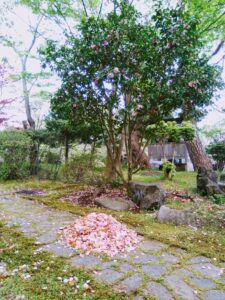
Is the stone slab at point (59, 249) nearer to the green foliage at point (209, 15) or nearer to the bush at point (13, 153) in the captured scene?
the bush at point (13, 153)

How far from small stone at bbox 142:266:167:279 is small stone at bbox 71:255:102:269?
0.39 metres

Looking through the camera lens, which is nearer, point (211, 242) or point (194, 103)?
point (211, 242)

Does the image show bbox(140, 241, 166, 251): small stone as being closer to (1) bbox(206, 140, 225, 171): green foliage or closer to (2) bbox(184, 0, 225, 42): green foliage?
(2) bbox(184, 0, 225, 42): green foliage

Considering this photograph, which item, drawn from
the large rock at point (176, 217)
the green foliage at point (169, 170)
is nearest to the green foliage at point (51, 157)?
the green foliage at point (169, 170)

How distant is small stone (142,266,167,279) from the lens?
186 cm

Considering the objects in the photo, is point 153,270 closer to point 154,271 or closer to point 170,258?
point 154,271

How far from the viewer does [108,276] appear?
1.81m

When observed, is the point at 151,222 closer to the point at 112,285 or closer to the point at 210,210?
the point at 210,210

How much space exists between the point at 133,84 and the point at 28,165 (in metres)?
4.72

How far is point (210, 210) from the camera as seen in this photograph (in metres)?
3.68

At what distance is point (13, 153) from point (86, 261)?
5629 millimetres

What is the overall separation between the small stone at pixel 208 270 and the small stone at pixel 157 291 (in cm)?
45

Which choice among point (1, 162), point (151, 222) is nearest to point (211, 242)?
point (151, 222)

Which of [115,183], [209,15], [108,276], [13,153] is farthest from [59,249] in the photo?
[209,15]
